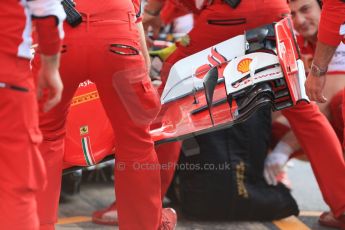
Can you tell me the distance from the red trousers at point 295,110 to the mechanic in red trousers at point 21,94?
1503mm

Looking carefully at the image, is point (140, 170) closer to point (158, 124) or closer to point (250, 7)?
point (158, 124)

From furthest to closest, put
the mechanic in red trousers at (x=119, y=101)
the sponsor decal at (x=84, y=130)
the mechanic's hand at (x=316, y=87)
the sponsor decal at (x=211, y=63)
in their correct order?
the sponsor decal at (x=211, y=63) → the sponsor decal at (x=84, y=130) → the mechanic's hand at (x=316, y=87) → the mechanic in red trousers at (x=119, y=101)

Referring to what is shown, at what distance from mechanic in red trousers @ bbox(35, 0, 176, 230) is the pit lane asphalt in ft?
2.88

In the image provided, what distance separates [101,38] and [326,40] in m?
1.08

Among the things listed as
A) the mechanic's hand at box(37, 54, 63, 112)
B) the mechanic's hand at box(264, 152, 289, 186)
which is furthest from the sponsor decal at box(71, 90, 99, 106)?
the mechanic's hand at box(264, 152, 289, 186)

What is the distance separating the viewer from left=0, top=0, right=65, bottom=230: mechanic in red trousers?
2.55m

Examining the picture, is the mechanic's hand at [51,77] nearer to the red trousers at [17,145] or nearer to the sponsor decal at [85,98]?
the red trousers at [17,145]

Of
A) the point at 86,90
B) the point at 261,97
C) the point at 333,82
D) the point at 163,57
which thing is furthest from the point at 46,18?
the point at 333,82

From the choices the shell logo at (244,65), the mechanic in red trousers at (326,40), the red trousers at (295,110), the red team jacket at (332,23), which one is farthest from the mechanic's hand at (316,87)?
the red trousers at (295,110)

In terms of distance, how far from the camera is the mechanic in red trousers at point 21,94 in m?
2.55

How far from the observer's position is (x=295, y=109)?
4047 mm

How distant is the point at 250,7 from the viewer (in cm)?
386

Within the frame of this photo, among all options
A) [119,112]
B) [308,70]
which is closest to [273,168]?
[308,70]

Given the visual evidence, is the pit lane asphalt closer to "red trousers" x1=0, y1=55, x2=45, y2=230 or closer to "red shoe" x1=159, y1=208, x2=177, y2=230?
"red shoe" x1=159, y1=208, x2=177, y2=230
